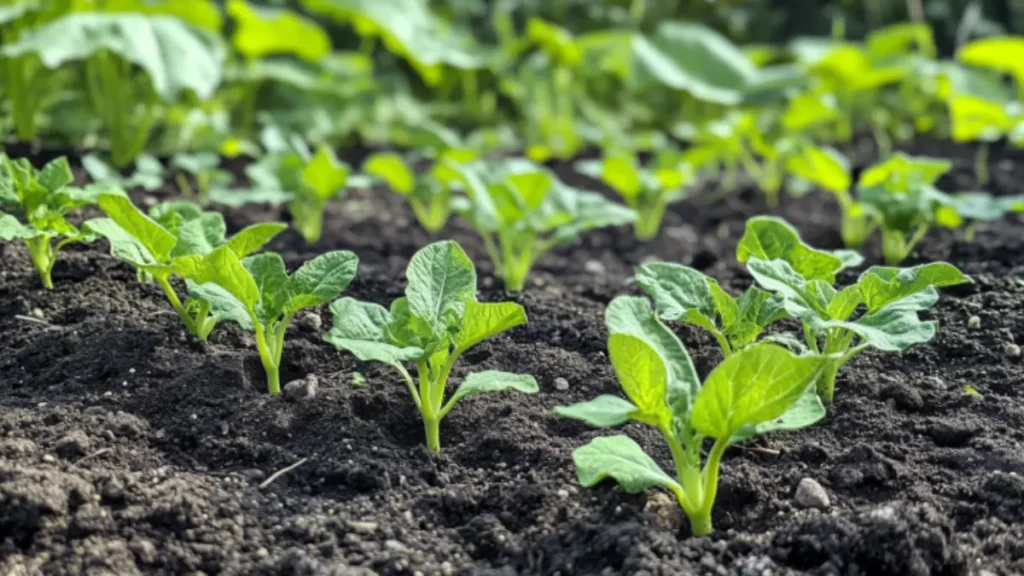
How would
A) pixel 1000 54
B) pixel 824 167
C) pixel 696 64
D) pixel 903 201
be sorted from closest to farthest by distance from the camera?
pixel 903 201, pixel 824 167, pixel 1000 54, pixel 696 64

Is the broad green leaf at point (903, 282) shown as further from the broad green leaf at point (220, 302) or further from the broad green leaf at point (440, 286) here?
the broad green leaf at point (220, 302)

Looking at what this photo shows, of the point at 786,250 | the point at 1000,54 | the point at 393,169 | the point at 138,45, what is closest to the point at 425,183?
the point at 393,169

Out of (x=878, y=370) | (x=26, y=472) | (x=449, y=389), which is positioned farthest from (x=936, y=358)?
(x=26, y=472)

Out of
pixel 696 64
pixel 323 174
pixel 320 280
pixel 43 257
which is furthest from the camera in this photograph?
pixel 696 64

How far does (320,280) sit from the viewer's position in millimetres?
1755

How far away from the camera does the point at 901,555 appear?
1.42 metres

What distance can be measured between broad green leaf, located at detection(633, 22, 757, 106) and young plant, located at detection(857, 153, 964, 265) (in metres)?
1.39

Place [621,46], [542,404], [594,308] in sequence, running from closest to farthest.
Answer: [542,404], [594,308], [621,46]

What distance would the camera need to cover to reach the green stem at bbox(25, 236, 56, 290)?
2.09m

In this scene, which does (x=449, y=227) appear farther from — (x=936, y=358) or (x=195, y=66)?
(x=936, y=358)

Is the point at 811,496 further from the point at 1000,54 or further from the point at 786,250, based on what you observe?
the point at 1000,54

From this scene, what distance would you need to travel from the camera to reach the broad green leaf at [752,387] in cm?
139

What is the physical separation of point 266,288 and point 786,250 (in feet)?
2.94

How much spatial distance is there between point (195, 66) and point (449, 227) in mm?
861
